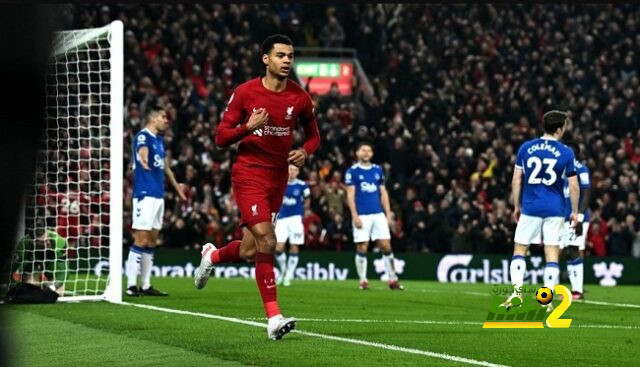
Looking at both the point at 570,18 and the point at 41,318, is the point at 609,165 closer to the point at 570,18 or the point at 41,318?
the point at 570,18

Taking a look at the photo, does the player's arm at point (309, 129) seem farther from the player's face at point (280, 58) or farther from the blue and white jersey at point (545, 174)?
the blue and white jersey at point (545, 174)

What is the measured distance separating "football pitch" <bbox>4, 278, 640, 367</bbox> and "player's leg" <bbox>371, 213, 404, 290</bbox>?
483 cm

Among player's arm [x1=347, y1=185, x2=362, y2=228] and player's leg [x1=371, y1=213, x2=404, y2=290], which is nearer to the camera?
player's arm [x1=347, y1=185, x2=362, y2=228]

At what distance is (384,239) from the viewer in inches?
707

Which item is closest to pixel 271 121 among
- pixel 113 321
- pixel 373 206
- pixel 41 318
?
pixel 113 321

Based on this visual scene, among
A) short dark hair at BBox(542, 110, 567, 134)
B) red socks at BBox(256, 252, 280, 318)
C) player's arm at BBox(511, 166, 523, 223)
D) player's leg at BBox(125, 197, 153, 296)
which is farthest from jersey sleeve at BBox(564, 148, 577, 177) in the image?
player's leg at BBox(125, 197, 153, 296)

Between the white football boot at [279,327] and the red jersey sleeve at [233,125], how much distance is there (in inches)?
50.9

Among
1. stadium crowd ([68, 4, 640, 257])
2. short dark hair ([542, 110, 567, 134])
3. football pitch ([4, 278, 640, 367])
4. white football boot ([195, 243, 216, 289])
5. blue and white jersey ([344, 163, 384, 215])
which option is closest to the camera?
football pitch ([4, 278, 640, 367])

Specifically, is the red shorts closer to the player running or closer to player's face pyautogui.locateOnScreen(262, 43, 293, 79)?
player's face pyautogui.locateOnScreen(262, 43, 293, 79)

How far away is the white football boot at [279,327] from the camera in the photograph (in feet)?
24.1

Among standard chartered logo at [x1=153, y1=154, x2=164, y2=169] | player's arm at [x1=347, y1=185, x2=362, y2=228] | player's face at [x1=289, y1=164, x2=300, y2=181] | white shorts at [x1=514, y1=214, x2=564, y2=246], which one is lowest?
white shorts at [x1=514, y1=214, x2=564, y2=246]

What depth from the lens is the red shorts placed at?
7973mm

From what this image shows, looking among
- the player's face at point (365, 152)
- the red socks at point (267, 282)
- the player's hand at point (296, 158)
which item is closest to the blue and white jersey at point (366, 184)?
the player's face at point (365, 152)

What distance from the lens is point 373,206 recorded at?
18.1 metres
